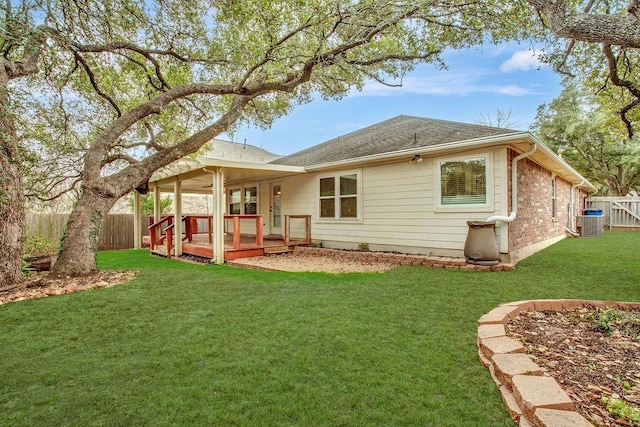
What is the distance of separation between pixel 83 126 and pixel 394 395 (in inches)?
383

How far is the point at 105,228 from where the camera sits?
475 inches

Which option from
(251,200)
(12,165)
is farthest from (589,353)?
(251,200)

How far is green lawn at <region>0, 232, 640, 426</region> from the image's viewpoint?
1.92 m

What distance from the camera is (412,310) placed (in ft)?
12.6

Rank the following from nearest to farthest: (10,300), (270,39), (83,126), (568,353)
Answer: (568,353)
(10,300)
(270,39)
(83,126)

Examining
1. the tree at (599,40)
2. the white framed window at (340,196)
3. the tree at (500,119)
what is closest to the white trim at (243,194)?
the white framed window at (340,196)

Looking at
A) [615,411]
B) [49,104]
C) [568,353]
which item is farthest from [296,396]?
[49,104]

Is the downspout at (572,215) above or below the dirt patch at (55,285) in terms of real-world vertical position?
above

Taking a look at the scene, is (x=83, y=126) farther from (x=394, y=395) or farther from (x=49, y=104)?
(x=394, y=395)

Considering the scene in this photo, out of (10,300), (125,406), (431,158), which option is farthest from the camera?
(431,158)

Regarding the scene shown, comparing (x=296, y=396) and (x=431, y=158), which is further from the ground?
(x=431, y=158)

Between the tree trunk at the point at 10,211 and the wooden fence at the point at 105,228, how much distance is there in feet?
18.7

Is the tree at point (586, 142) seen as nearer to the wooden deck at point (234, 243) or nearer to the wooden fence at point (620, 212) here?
the wooden fence at point (620, 212)

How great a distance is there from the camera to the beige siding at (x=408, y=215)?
6.85 m
